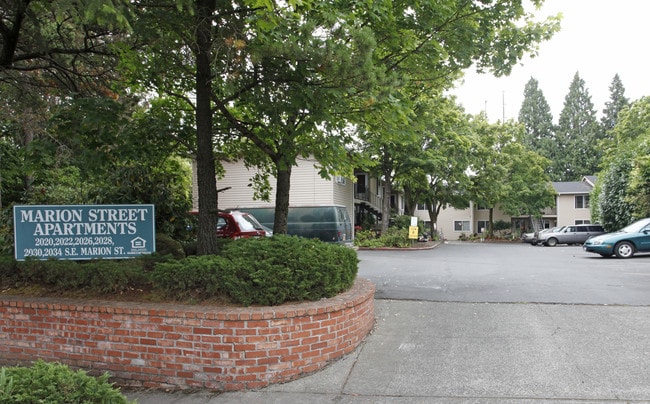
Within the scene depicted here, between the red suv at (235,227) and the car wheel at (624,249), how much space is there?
12.7m

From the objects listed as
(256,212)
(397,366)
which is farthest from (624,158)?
(397,366)

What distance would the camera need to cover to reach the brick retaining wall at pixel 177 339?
4414mm

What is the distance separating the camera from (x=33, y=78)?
800 cm

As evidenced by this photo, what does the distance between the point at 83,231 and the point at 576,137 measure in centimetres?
7223

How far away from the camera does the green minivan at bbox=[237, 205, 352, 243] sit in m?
19.3

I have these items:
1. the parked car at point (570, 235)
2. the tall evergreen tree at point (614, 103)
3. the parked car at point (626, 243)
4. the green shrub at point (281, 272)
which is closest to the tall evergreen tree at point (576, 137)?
the tall evergreen tree at point (614, 103)

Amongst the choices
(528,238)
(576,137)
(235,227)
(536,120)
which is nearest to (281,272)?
(235,227)

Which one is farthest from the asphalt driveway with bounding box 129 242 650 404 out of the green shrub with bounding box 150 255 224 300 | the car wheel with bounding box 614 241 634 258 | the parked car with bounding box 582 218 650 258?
the car wheel with bounding box 614 241 634 258

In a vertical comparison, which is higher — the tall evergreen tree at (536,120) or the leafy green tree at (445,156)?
the tall evergreen tree at (536,120)

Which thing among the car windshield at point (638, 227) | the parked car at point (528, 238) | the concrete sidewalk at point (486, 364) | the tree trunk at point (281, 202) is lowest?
the parked car at point (528, 238)

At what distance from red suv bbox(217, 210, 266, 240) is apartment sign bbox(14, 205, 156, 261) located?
213 inches

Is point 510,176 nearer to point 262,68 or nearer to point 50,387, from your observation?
point 262,68

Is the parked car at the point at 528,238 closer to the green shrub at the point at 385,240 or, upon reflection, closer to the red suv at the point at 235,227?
the green shrub at the point at 385,240

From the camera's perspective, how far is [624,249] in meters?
16.2
